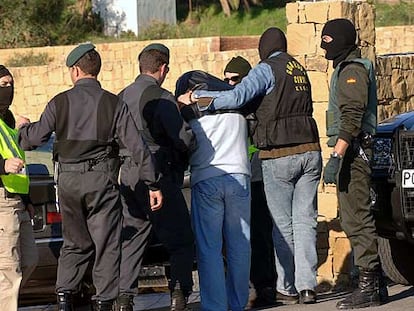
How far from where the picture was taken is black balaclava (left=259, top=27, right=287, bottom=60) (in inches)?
308

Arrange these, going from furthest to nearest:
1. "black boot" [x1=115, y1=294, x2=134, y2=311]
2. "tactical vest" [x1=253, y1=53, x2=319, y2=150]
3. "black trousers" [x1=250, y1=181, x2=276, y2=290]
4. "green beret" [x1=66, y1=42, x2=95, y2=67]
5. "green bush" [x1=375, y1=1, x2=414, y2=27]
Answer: "green bush" [x1=375, y1=1, x2=414, y2=27]
"black trousers" [x1=250, y1=181, x2=276, y2=290]
"tactical vest" [x1=253, y1=53, x2=319, y2=150]
"black boot" [x1=115, y1=294, x2=134, y2=311]
"green beret" [x1=66, y1=42, x2=95, y2=67]

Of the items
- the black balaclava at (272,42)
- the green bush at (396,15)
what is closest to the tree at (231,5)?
the green bush at (396,15)

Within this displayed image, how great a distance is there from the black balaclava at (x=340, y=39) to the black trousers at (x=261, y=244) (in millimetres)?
1187

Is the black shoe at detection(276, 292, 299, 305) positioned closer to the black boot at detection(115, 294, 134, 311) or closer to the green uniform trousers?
the green uniform trousers

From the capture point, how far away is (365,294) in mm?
7492

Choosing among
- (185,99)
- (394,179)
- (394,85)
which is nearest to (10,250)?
(185,99)

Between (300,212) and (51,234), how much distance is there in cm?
177

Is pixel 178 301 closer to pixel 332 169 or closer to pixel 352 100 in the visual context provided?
pixel 332 169

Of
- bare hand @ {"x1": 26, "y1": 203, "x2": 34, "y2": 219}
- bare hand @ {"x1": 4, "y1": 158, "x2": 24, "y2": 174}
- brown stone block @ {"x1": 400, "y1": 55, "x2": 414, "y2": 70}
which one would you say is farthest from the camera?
brown stone block @ {"x1": 400, "y1": 55, "x2": 414, "y2": 70}

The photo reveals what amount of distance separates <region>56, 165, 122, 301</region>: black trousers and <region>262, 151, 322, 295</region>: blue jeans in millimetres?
1384

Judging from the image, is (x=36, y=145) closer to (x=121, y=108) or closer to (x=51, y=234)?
(x=121, y=108)

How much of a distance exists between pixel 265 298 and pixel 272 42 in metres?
1.89

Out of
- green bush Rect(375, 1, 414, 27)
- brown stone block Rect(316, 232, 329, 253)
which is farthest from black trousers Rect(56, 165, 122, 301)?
green bush Rect(375, 1, 414, 27)

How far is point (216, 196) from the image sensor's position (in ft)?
23.5
